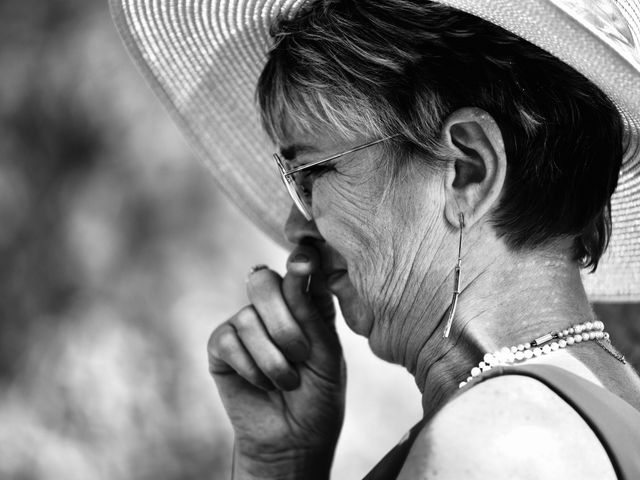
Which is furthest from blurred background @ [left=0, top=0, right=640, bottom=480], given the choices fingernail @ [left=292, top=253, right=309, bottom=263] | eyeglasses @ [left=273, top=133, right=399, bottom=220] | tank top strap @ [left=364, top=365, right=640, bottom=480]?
tank top strap @ [left=364, top=365, right=640, bottom=480]

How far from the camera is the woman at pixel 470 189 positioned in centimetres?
146

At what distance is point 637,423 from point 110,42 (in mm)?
4340

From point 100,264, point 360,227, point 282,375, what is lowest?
point 100,264

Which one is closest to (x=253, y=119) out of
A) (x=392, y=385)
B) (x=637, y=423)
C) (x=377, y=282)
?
(x=377, y=282)

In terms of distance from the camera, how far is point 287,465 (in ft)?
7.95

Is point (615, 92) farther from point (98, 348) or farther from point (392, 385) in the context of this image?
point (98, 348)

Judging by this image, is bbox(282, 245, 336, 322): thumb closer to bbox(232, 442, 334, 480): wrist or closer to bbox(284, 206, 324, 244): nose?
bbox(284, 206, 324, 244): nose

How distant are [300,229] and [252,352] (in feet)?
1.10

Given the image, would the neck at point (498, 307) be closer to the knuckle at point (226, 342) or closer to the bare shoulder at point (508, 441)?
the bare shoulder at point (508, 441)

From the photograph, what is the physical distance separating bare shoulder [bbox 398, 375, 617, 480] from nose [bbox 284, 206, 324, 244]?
0.84 metres

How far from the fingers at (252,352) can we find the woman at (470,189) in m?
0.21

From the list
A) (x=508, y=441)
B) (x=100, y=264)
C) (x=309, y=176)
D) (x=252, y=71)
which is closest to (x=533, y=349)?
(x=508, y=441)

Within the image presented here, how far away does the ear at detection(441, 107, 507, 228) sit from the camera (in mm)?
1760

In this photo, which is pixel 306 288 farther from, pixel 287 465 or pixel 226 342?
pixel 287 465
